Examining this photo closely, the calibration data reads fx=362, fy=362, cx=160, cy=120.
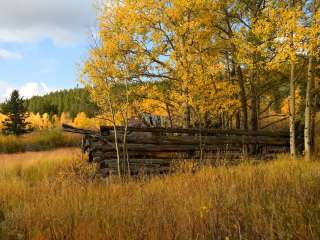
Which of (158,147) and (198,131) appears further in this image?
(198,131)

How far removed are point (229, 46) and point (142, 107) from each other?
13.9 ft

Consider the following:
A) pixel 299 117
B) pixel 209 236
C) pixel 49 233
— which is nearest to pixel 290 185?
pixel 209 236

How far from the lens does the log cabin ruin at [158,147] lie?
10.6 meters

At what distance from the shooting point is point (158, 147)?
11344 mm

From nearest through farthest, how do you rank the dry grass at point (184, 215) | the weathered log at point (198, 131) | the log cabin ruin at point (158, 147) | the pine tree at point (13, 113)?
the dry grass at point (184, 215) < the log cabin ruin at point (158, 147) < the weathered log at point (198, 131) < the pine tree at point (13, 113)

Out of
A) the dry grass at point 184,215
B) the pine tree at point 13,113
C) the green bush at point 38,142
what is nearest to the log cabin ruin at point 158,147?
the dry grass at point 184,215

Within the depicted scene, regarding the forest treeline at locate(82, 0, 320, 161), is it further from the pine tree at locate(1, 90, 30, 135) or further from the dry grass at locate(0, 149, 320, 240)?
the pine tree at locate(1, 90, 30, 135)

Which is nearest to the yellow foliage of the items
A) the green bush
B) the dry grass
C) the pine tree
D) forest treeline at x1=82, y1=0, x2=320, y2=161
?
forest treeline at x1=82, y1=0, x2=320, y2=161

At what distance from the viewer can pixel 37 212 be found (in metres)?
4.95

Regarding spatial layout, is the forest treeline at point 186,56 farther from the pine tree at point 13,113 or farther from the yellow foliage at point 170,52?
the pine tree at point 13,113

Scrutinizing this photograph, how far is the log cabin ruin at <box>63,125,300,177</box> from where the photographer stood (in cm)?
1058

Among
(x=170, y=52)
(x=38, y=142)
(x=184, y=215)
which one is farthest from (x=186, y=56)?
(x=38, y=142)

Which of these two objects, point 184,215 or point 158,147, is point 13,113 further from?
point 184,215

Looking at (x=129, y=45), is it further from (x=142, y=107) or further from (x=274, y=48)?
(x=274, y=48)
